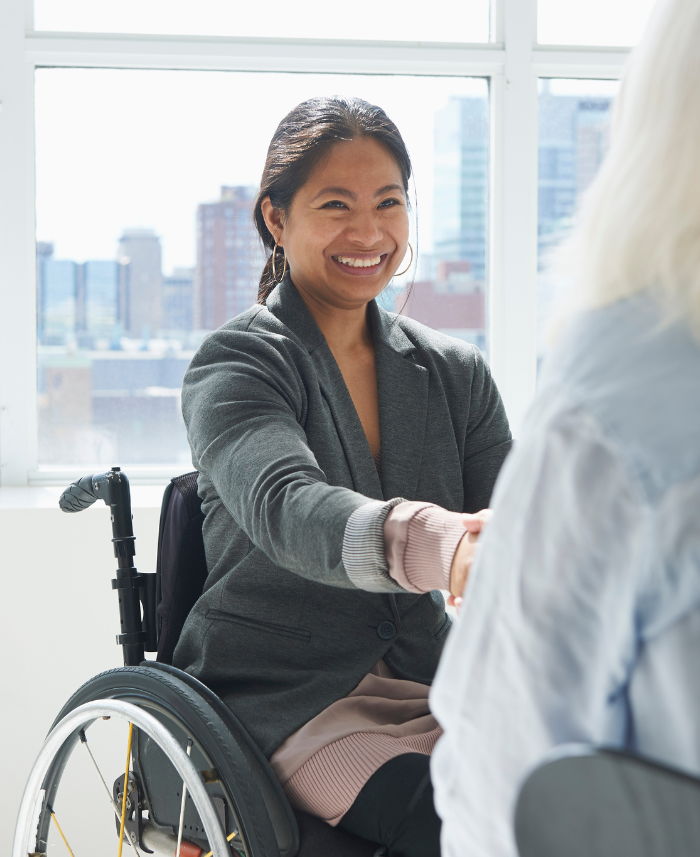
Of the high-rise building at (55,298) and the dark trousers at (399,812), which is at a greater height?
the high-rise building at (55,298)

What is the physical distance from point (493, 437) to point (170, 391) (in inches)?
44.8

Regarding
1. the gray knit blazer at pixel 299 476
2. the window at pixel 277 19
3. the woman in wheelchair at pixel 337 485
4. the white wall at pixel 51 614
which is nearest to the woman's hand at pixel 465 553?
the woman in wheelchair at pixel 337 485

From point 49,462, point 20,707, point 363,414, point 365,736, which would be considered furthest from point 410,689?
point 49,462

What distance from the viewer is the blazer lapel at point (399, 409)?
123cm

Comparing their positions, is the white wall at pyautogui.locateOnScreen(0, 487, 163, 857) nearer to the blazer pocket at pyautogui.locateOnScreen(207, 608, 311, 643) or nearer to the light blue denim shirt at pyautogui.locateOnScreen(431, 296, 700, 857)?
the blazer pocket at pyautogui.locateOnScreen(207, 608, 311, 643)

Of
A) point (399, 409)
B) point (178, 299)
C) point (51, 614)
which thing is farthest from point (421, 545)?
point (178, 299)

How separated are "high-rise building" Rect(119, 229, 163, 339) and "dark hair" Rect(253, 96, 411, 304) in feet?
3.05

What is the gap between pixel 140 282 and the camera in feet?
7.22

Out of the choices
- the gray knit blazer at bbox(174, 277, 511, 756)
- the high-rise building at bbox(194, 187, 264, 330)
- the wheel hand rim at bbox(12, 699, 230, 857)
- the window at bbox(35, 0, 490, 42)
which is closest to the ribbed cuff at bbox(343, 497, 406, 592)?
the gray knit blazer at bbox(174, 277, 511, 756)

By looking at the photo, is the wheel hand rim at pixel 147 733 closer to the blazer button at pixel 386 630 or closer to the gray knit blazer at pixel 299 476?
the gray knit blazer at pixel 299 476

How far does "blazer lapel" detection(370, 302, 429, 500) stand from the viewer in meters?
1.23

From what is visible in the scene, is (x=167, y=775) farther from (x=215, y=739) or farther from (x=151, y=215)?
(x=151, y=215)

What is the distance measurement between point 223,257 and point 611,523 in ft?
6.27

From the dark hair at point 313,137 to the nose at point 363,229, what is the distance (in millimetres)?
97
